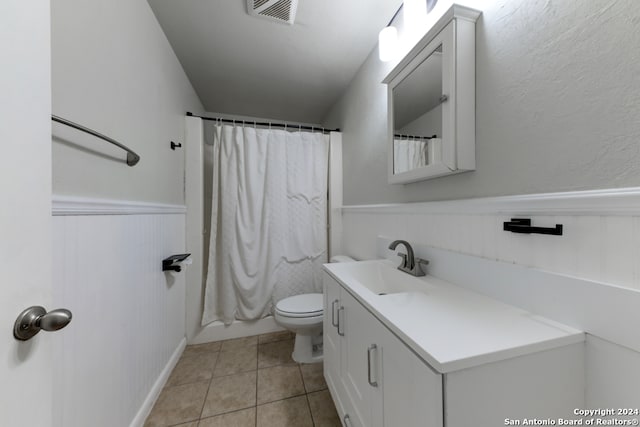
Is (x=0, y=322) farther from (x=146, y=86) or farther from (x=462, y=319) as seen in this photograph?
(x=146, y=86)

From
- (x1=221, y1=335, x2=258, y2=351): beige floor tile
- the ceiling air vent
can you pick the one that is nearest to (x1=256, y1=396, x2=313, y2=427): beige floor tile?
(x1=221, y1=335, x2=258, y2=351): beige floor tile

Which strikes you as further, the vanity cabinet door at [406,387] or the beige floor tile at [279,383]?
the beige floor tile at [279,383]

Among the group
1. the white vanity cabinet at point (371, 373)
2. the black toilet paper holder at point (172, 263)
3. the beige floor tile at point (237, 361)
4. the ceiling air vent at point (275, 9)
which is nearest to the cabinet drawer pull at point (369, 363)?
the white vanity cabinet at point (371, 373)

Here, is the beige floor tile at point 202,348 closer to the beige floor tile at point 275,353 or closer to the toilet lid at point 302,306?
the beige floor tile at point 275,353

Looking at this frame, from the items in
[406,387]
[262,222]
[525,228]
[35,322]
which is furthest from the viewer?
[262,222]

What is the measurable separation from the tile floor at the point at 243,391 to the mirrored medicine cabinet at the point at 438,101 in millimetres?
1304

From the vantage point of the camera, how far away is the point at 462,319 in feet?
2.12

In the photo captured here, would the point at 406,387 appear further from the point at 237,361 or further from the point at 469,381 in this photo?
the point at 237,361

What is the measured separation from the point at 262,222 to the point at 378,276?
112cm

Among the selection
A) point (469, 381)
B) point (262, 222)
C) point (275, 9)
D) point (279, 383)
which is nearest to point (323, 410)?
point (279, 383)

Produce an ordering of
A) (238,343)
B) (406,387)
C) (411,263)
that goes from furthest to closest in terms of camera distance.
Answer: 1. (238,343)
2. (411,263)
3. (406,387)

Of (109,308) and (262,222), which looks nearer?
(109,308)

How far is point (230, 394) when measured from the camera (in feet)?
4.37

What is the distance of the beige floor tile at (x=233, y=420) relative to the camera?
1.14 meters
